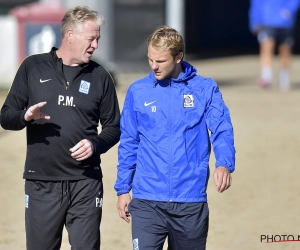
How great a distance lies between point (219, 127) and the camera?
14.9 ft

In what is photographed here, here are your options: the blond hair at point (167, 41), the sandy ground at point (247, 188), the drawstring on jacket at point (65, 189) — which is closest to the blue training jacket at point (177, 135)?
the blond hair at point (167, 41)

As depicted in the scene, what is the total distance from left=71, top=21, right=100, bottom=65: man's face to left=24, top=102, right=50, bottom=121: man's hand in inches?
14.5

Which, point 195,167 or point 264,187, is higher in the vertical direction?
point 195,167

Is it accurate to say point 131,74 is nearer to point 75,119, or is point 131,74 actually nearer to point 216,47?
point 216,47

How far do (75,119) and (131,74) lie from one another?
1201 centimetres

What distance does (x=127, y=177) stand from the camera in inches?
183

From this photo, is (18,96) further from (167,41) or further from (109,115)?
(167,41)

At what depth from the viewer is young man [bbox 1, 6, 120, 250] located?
15.4 ft

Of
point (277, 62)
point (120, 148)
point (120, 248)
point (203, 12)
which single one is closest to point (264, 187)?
point (120, 248)

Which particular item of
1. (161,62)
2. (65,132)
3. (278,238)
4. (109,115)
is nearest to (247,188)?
(278,238)

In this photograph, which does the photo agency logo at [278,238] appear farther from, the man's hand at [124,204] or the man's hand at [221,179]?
the man's hand at [221,179]

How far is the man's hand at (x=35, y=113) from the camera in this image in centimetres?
443

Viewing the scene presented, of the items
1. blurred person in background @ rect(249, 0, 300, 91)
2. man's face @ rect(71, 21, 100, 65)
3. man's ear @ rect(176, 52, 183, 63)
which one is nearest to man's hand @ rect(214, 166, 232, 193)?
man's ear @ rect(176, 52, 183, 63)

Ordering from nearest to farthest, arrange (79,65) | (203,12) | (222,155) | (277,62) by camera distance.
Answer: (222,155) < (79,65) < (277,62) < (203,12)
